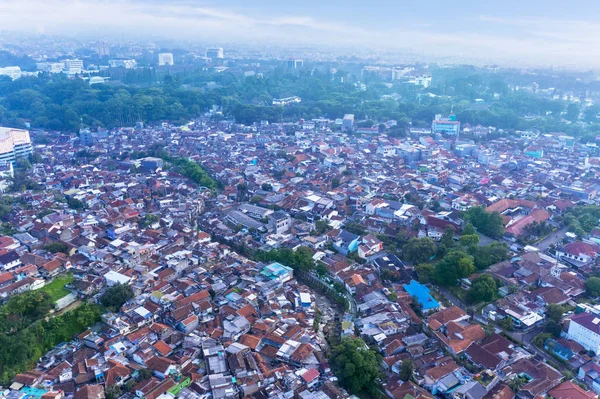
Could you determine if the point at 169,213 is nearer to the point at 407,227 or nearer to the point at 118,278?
the point at 118,278

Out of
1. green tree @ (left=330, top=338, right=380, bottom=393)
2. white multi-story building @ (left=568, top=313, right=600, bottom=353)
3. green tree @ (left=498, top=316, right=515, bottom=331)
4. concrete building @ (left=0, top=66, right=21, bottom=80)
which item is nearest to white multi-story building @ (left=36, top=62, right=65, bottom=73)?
concrete building @ (left=0, top=66, right=21, bottom=80)

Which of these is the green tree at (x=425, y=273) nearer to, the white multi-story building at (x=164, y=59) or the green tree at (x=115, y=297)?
the green tree at (x=115, y=297)

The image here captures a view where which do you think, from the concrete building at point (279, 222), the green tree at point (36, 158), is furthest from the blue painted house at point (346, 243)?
the green tree at point (36, 158)

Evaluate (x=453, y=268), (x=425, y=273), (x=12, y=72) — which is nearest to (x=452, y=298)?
(x=453, y=268)

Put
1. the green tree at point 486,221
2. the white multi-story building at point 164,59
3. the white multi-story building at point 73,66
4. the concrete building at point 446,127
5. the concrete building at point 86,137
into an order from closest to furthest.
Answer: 1. the green tree at point 486,221
2. the concrete building at point 86,137
3. the concrete building at point 446,127
4. the white multi-story building at point 73,66
5. the white multi-story building at point 164,59

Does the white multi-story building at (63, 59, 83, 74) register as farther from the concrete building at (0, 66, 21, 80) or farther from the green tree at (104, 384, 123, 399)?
the green tree at (104, 384, 123, 399)

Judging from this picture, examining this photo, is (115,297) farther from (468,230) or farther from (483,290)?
(468,230)
